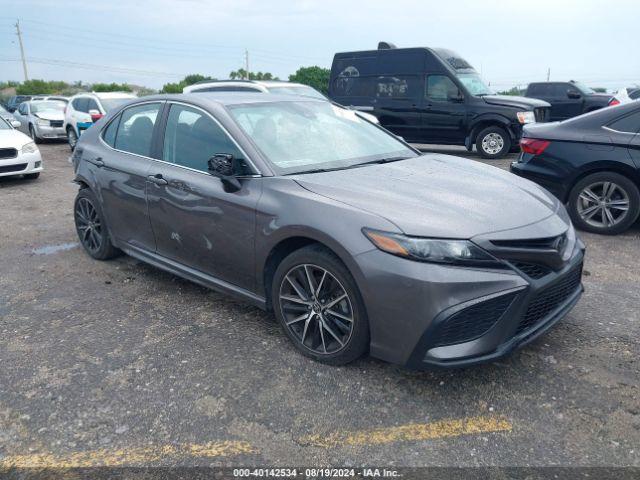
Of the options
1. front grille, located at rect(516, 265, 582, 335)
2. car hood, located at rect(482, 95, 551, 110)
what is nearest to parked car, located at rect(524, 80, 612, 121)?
car hood, located at rect(482, 95, 551, 110)

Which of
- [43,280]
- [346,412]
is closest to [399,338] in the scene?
[346,412]

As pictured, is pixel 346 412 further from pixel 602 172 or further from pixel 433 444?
pixel 602 172

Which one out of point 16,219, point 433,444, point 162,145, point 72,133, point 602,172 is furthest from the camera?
point 72,133

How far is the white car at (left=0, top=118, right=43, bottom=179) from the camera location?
9.44m

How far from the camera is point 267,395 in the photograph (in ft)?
9.77

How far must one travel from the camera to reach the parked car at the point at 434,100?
11539 millimetres

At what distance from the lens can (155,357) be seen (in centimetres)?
341

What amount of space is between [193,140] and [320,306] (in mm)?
1644

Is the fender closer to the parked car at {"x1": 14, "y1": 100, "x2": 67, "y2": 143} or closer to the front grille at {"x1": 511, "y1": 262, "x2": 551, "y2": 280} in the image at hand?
the front grille at {"x1": 511, "y1": 262, "x2": 551, "y2": 280}

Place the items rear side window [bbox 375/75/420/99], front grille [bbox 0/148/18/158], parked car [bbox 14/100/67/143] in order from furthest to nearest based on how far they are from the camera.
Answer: parked car [bbox 14/100/67/143] → rear side window [bbox 375/75/420/99] → front grille [bbox 0/148/18/158]

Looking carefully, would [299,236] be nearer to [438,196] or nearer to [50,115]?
[438,196]

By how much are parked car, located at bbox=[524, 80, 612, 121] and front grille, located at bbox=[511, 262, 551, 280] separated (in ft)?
52.2

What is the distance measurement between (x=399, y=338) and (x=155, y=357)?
160 cm

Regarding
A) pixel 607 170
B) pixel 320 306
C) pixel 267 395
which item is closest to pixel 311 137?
pixel 320 306
